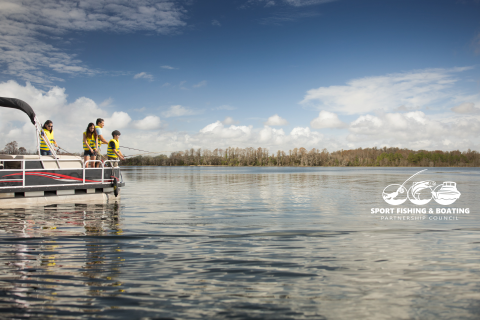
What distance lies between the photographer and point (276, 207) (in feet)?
45.1

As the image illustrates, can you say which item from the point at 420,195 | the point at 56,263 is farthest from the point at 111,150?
the point at 420,195

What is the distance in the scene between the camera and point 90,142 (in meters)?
13.7

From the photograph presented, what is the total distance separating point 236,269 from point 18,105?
1272 cm

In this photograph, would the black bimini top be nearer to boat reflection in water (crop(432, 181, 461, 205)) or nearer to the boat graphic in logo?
the boat graphic in logo

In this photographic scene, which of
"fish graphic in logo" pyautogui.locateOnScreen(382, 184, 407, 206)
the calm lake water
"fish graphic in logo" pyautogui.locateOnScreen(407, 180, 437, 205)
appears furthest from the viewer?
"fish graphic in logo" pyautogui.locateOnScreen(407, 180, 437, 205)

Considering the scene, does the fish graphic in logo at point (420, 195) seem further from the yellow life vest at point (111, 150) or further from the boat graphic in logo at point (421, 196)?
the yellow life vest at point (111, 150)

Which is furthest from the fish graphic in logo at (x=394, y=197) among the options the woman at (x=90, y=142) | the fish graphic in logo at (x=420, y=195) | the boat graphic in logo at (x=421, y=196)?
the woman at (x=90, y=142)

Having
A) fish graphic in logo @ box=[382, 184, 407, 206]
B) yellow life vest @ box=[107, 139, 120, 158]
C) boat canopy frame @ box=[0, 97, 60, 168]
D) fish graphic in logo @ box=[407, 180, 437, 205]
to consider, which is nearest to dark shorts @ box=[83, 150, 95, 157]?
yellow life vest @ box=[107, 139, 120, 158]

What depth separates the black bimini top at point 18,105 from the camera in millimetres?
12695

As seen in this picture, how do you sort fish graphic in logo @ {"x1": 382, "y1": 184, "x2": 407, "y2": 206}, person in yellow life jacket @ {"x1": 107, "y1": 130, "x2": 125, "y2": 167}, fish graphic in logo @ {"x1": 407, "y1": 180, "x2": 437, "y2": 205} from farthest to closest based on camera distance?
fish graphic in logo @ {"x1": 407, "y1": 180, "x2": 437, "y2": 205}
fish graphic in logo @ {"x1": 382, "y1": 184, "x2": 407, "y2": 206}
person in yellow life jacket @ {"x1": 107, "y1": 130, "x2": 125, "y2": 167}

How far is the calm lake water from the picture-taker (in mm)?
3834

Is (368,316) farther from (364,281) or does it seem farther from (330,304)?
(364,281)

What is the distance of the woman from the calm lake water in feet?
15.3

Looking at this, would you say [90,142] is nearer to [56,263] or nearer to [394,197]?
[56,263]
